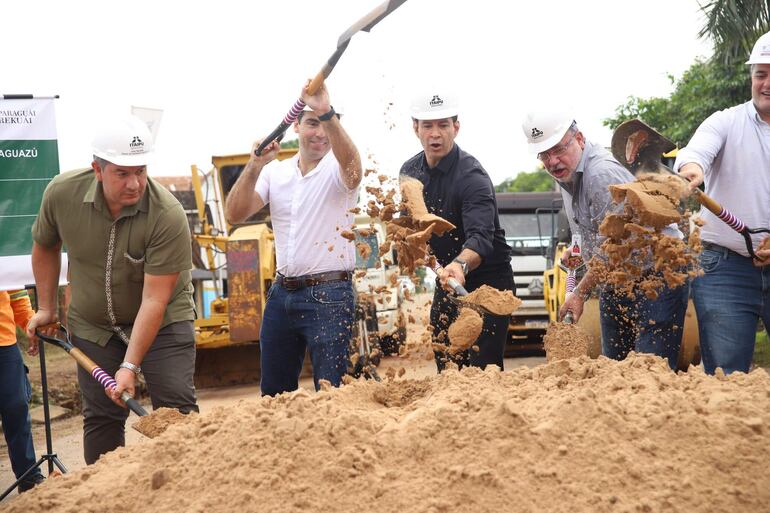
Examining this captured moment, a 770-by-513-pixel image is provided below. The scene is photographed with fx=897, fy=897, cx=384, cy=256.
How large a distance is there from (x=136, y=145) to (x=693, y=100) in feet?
52.5

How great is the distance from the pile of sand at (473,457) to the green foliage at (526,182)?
4646cm

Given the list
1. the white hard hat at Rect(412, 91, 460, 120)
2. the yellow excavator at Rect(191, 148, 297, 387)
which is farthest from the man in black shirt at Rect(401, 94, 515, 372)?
the yellow excavator at Rect(191, 148, 297, 387)

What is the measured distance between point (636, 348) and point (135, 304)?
8.36 ft

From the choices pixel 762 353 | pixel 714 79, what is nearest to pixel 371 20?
pixel 762 353

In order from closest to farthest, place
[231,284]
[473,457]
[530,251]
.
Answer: [473,457] → [231,284] → [530,251]

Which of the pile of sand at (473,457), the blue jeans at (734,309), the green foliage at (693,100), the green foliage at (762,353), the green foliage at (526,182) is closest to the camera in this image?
the pile of sand at (473,457)

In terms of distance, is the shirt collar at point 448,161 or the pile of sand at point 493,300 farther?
the shirt collar at point 448,161

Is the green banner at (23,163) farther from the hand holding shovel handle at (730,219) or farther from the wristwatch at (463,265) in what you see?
the hand holding shovel handle at (730,219)

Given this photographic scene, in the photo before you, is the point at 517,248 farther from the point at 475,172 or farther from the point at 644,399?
the point at 644,399

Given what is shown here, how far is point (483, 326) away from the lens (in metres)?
5.00

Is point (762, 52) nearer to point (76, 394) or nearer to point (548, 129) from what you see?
point (548, 129)

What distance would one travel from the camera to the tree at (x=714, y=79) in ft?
40.3

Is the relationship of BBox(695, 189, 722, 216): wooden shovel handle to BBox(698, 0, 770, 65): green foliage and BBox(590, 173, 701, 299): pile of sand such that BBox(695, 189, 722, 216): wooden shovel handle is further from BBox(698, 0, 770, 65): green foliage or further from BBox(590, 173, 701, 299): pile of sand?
BBox(698, 0, 770, 65): green foliage

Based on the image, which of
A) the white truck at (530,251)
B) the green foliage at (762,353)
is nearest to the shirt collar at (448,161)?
the green foliage at (762,353)
